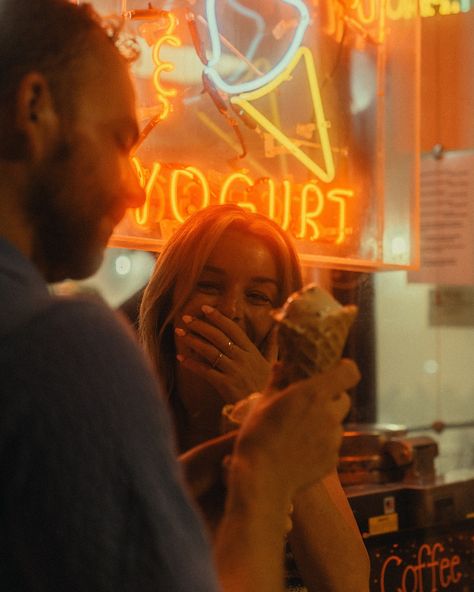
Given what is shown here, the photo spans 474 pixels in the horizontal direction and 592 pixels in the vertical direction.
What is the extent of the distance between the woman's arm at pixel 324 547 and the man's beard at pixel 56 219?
1.02 metres

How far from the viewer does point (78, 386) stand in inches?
32.7

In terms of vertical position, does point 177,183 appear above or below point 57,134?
above

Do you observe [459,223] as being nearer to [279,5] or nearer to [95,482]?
[279,5]

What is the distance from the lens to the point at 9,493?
828mm

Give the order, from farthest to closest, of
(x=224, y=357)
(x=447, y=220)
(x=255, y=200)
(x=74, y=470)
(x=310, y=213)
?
(x=447, y=220), (x=310, y=213), (x=255, y=200), (x=224, y=357), (x=74, y=470)

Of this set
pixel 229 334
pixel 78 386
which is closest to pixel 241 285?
pixel 229 334

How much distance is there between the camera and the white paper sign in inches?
161

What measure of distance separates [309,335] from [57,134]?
17.1 inches

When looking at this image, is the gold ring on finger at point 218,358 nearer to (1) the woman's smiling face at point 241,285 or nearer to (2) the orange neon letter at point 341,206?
(1) the woman's smiling face at point 241,285

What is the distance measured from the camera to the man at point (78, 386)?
32.4 inches

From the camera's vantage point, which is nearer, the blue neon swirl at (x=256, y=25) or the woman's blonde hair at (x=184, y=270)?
the woman's blonde hair at (x=184, y=270)

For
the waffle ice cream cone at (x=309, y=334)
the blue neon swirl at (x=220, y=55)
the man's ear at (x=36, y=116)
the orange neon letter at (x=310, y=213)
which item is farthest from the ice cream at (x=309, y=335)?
the orange neon letter at (x=310, y=213)

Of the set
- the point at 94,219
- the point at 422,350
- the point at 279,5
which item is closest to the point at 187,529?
the point at 94,219

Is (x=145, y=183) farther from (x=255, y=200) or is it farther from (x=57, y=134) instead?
(x=57, y=134)
